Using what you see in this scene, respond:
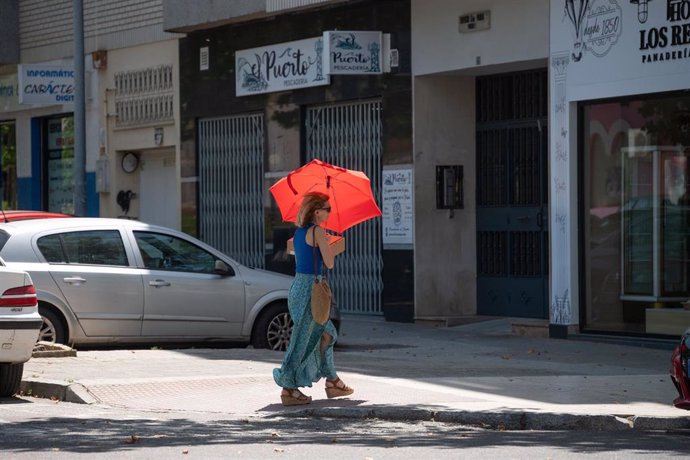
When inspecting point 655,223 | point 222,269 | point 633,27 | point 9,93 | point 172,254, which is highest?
point 9,93

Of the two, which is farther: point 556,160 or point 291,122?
point 291,122

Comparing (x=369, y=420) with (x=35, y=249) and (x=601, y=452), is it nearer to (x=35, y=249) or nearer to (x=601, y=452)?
(x=601, y=452)

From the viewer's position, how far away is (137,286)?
1578 cm

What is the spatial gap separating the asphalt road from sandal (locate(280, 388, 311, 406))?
36 centimetres

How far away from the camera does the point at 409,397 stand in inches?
476

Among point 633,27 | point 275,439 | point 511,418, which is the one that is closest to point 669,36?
point 633,27

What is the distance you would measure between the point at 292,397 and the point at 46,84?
14.4 m

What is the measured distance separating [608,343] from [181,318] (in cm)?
495

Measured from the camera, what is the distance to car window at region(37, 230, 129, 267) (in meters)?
15.5

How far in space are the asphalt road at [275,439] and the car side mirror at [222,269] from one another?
4.40 meters

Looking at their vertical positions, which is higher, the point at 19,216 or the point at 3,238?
the point at 19,216

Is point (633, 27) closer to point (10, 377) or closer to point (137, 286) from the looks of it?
point (137, 286)

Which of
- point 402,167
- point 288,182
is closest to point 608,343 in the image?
point 402,167

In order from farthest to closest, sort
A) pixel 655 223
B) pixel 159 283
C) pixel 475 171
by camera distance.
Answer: pixel 475 171
pixel 655 223
pixel 159 283
